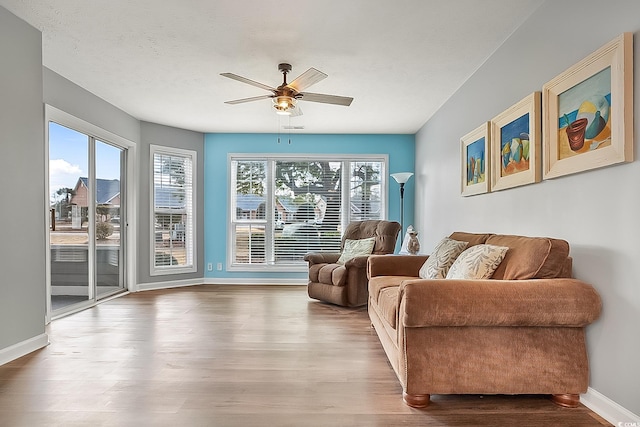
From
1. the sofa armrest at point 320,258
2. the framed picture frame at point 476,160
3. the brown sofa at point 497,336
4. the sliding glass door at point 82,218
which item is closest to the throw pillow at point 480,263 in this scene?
the brown sofa at point 497,336

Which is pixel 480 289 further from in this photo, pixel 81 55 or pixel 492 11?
pixel 81 55

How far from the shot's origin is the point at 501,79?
312 centimetres

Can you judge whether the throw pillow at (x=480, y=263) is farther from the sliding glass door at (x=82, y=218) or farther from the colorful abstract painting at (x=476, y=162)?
the sliding glass door at (x=82, y=218)

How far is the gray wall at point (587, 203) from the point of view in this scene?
69.7 inches

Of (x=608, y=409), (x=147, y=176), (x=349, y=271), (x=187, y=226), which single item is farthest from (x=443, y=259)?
(x=147, y=176)

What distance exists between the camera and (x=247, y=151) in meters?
6.41

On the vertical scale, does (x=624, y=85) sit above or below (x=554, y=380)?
above

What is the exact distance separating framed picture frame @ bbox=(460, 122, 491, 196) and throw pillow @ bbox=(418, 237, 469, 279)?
0.67 metres

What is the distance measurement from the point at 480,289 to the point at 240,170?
5.09 metres

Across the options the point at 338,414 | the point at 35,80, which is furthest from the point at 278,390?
the point at 35,80

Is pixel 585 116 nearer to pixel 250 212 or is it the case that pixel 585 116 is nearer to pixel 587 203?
pixel 587 203

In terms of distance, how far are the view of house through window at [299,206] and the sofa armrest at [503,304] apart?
14.4 feet

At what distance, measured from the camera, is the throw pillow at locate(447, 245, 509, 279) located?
7.68 ft

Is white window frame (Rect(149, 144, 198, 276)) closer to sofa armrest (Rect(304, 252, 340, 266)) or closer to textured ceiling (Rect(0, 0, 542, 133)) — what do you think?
textured ceiling (Rect(0, 0, 542, 133))
